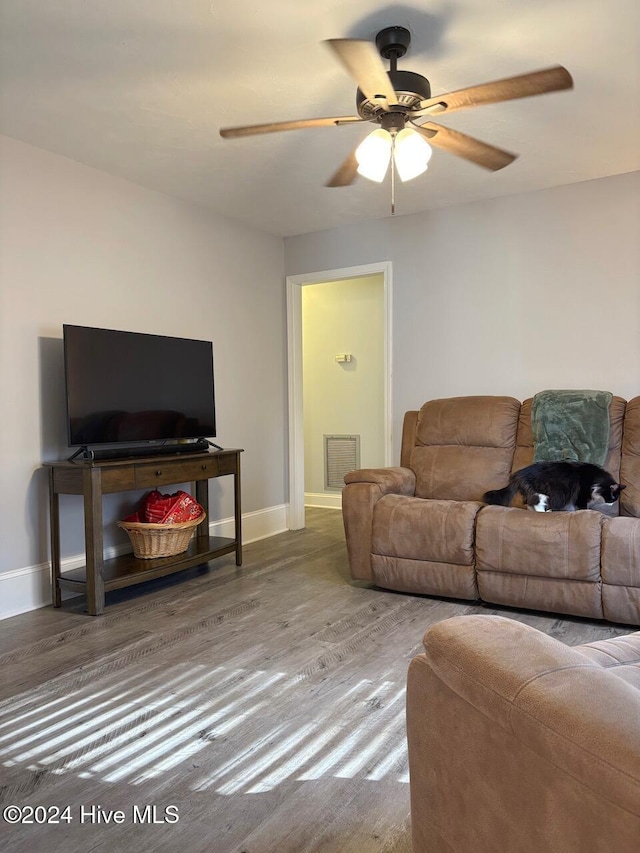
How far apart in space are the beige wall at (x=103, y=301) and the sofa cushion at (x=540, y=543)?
83.9 inches

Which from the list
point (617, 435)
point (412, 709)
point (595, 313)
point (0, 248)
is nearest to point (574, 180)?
point (595, 313)

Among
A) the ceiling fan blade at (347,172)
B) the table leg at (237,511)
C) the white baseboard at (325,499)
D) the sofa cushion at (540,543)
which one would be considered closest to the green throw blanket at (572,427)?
the sofa cushion at (540,543)

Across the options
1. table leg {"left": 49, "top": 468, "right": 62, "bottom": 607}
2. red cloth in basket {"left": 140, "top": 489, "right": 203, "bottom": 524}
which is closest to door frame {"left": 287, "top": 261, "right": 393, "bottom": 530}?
red cloth in basket {"left": 140, "top": 489, "right": 203, "bottom": 524}

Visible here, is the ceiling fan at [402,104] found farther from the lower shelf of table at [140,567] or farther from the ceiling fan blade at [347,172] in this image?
the lower shelf of table at [140,567]

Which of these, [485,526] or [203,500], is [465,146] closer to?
[485,526]

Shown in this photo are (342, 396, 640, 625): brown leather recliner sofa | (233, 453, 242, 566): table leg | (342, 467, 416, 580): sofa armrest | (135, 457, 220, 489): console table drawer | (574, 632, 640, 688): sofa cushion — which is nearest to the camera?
(574, 632, 640, 688): sofa cushion

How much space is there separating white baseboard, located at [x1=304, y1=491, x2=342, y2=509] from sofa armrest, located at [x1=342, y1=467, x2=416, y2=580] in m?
2.76

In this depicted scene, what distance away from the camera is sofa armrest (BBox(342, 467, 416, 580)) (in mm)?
3557

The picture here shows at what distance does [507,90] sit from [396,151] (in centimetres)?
48

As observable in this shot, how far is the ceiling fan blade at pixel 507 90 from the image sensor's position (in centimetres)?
197

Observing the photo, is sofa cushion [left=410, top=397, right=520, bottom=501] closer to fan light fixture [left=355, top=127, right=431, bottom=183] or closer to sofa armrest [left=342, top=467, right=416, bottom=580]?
sofa armrest [left=342, top=467, right=416, bottom=580]

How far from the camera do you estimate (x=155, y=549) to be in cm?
361

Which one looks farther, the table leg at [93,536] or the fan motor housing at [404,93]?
A: the table leg at [93,536]

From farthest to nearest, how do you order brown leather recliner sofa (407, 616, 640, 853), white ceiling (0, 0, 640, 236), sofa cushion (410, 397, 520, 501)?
1. sofa cushion (410, 397, 520, 501)
2. white ceiling (0, 0, 640, 236)
3. brown leather recliner sofa (407, 616, 640, 853)
